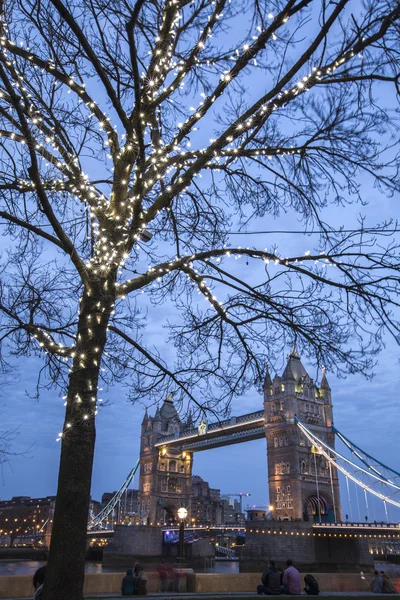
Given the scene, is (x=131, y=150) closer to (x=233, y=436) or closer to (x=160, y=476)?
(x=233, y=436)

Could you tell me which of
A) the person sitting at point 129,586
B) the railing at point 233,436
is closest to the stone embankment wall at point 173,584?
the person sitting at point 129,586

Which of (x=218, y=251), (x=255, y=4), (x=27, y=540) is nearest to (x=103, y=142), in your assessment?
(x=218, y=251)

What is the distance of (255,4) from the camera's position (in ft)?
16.1

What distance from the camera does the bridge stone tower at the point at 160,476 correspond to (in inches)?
3110

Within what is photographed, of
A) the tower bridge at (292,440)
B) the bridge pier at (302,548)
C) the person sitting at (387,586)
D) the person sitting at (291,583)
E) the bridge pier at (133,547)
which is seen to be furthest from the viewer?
the bridge pier at (133,547)

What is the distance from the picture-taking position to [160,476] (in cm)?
8138

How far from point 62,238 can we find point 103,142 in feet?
5.73

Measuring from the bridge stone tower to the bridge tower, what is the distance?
2422cm

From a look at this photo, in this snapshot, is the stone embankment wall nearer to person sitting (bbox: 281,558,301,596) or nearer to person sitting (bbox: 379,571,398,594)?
person sitting (bbox: 281,558,301,596)

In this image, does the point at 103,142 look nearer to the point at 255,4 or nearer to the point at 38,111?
the point at 38,111

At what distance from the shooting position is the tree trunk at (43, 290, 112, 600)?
445 centimetres

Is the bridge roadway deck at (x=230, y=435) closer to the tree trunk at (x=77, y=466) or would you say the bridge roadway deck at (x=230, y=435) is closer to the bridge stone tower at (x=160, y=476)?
the bridge stone tower at (x=160, y=476)

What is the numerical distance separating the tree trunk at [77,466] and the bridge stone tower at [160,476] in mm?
74098

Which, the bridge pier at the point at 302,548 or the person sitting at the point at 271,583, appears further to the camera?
the bridge pier at the point at 302,548
